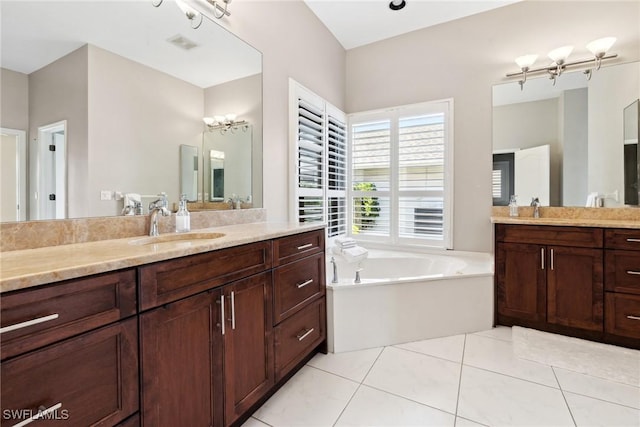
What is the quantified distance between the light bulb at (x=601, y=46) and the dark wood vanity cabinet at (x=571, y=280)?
1.47m

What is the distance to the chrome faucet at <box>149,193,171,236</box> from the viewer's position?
4.80 feet

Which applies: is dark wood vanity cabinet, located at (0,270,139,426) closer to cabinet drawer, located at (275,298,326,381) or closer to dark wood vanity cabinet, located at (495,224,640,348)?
cabinet drawer, located at (275,298,326,381)

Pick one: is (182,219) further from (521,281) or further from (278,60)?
(521,281)

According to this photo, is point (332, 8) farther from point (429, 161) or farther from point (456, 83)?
point (429, 161)

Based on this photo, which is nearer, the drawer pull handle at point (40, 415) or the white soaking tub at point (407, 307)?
the drawer pull handle at point (40, 415)

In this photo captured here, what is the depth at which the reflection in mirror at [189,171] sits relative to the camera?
66.6 inches

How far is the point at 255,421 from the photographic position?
1.43 meters

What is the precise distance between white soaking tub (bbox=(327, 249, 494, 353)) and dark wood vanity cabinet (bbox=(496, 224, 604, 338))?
182 millimetres

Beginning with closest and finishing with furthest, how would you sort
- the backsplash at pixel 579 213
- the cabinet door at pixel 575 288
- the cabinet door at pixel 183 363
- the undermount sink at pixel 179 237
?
the cabinet door at pixel 183 363, the undermount sink at pixel 179 237, the cabinet door at pixel 575 288, the backsplash at pixel 579 213

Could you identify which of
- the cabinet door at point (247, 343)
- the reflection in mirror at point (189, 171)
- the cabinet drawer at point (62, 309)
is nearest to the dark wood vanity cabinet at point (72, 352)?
the cabinet drawer at point (62, 309)

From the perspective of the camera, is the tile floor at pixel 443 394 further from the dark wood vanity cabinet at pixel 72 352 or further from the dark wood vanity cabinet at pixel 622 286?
the dark wood vanity cabinet at pixel 72 352

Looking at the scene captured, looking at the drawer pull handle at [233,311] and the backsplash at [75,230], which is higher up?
the backsplash at [75,230]

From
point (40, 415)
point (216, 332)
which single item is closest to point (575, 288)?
point (216, 332)

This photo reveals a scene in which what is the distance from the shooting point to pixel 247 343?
1.34m
